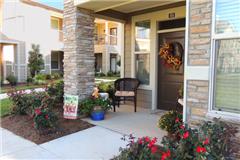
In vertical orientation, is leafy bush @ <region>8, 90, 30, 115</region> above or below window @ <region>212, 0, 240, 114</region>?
below

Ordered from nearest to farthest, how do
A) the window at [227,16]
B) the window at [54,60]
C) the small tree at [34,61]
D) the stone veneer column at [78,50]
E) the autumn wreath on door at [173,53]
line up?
1. the window at [227,16]
2. the stone veneer column at [78,50]
3. the autumn wreath on door at [173,53]
4. the small tree at [34,61]
5. the window at [54,60]

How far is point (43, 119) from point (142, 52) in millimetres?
3629

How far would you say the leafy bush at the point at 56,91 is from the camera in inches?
237

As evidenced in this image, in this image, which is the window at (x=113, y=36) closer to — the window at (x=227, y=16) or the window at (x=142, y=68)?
the window at (x=142, y=68)

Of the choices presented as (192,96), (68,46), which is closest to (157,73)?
(68,46)

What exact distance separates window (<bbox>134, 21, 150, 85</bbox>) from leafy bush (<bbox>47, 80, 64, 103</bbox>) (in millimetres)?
2372

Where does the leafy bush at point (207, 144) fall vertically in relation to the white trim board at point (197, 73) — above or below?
below

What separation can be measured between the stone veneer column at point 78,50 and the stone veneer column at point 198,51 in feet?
9.49

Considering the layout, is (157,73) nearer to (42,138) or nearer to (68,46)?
(68,46)

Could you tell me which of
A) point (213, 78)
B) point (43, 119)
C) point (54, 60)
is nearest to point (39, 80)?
point (54, 60)

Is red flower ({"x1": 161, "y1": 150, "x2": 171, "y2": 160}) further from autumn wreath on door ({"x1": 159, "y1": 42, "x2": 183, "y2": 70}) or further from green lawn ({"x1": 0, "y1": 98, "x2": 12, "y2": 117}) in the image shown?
green lawn ({"x1": 0, "y1": 98, "x2": 12, "y2": 117})

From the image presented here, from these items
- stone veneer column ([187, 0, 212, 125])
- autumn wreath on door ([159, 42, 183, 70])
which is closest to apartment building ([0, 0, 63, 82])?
autumn wreath on door ([159, 42, 183, 70])

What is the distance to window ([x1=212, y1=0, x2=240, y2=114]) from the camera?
280cm

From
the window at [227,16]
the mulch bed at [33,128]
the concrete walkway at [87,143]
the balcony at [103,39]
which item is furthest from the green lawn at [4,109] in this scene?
the balcony at [103,39]
